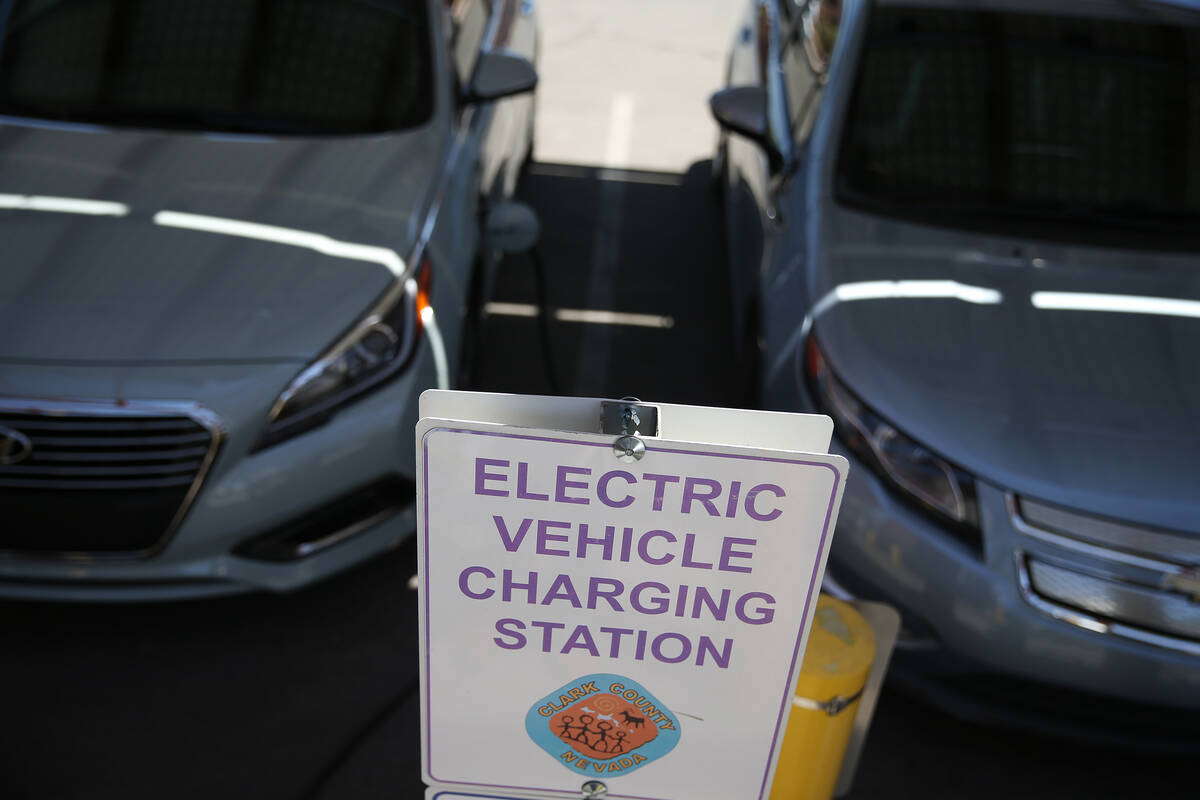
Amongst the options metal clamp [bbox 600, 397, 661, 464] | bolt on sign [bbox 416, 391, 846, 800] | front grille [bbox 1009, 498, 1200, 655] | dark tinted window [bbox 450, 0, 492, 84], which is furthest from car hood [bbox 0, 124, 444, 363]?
front grille [bbox 1009, 498, 1200, 655]

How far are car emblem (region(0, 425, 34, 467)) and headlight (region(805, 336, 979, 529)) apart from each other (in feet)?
6.08

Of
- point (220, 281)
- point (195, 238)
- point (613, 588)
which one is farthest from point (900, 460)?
point (195, 238)

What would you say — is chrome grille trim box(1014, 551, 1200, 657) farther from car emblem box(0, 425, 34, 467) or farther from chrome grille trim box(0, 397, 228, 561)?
car emblem box(0, 425, 34, 467)

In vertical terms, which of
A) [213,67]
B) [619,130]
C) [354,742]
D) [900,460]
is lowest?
[354,742]

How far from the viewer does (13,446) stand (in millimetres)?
2512

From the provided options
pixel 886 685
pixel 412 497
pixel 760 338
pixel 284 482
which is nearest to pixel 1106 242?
Result: pixel 760 338

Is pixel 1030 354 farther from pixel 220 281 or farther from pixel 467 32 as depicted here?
pixel 467 32

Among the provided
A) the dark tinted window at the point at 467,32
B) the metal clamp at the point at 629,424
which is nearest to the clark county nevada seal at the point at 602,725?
the metal clamp at the point at 629,424

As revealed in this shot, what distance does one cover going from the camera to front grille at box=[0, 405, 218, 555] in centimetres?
250

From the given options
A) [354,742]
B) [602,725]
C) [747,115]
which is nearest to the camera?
[602,725]

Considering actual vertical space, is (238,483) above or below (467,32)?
below

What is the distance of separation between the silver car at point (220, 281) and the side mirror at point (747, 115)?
777 millimetres

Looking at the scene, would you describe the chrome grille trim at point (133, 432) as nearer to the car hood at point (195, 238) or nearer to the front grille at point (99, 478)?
the front grille at point (99, 478)

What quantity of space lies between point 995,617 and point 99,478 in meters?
2.03
